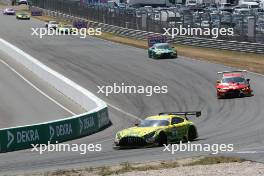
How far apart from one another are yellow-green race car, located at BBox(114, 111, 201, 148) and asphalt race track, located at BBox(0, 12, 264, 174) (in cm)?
60

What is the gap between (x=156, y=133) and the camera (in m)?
24.2

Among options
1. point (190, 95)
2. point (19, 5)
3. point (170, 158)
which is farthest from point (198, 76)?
point (19, 5)

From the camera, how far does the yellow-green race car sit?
2412 centimetres

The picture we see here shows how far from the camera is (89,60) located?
186 ft

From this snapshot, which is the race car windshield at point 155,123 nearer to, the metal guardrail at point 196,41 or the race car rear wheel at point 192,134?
the race car rear wheel at point 192,134

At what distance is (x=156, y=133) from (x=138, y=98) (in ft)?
53.2

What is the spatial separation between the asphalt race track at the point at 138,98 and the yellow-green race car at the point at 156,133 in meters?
0.60

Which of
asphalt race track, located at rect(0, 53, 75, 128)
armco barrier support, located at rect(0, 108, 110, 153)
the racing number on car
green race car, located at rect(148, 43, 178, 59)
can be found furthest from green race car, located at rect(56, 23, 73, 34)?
the racing number on car

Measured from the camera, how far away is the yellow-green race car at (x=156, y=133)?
24.1 metres

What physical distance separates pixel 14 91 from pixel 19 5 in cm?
9143

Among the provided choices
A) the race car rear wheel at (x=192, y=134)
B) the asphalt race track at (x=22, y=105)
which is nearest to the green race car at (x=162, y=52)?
the asphalt race track at (x=22, y=105)

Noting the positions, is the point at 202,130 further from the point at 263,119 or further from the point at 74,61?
the point at 74,61

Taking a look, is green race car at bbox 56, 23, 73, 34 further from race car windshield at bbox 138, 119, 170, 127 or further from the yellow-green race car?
race car windshield at bbox 138, 119, 170, 127

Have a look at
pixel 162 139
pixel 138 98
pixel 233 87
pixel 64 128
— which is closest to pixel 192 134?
pixel 162 139
